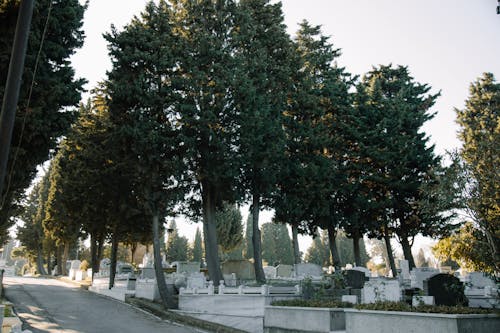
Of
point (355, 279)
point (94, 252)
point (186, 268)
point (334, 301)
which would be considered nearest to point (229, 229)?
point (94, 252)

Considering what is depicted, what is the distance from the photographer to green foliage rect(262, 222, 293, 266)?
6669 centimetres

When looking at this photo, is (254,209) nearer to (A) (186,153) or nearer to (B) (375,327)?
(A) (186,153)

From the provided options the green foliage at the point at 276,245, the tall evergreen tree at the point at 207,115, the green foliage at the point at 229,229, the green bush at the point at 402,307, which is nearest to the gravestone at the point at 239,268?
the tall evergreen tree at the point at 207,115

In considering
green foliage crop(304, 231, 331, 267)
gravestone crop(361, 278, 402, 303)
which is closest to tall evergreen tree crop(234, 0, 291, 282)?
gravestone crop(361, 278, 402, 303)

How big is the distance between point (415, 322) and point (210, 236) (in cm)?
1362

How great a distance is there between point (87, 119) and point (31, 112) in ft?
48.8

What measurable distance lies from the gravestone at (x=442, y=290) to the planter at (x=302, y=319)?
12.0 feet

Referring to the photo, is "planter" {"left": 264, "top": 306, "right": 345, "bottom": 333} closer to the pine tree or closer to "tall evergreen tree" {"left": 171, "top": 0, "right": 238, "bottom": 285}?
"tall evergreen tree" {"left": 171, "top": 0, "right": 238, "bottom": 285}

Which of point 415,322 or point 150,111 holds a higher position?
point 150,111

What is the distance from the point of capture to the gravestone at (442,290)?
14.5m

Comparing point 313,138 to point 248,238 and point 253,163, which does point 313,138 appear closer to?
point 253,163

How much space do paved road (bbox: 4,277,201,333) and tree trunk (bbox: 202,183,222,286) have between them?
4028 millimetres

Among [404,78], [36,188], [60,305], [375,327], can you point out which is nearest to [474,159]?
[375,327]

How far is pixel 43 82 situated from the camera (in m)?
15.2
